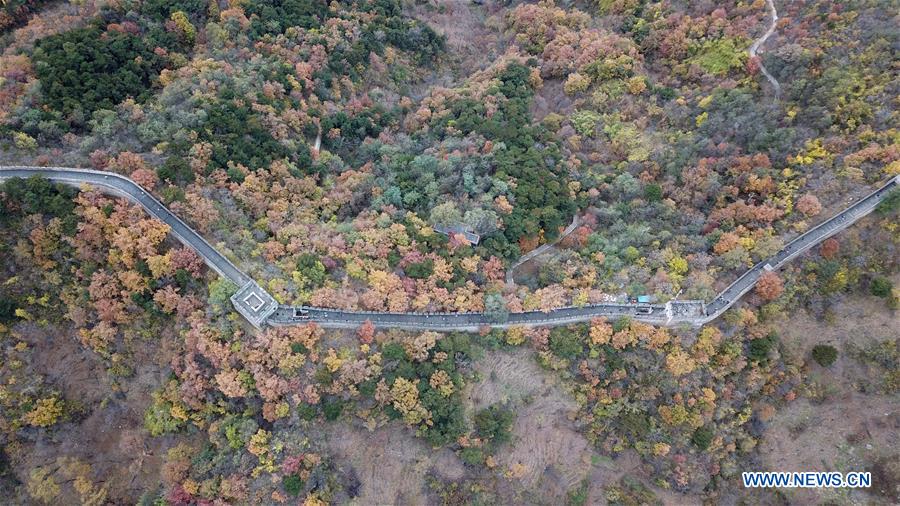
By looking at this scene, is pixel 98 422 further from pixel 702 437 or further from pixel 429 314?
pixel 702 437

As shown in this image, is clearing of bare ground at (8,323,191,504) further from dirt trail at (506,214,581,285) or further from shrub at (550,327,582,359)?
shrub at (550,327,582,359)

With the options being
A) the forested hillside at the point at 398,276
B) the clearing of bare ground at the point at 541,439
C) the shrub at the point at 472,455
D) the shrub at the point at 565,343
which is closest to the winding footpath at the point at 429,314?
the forested hillside at the point at 398,276

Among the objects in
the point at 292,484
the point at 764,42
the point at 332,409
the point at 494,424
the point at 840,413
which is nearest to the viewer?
the point at 292,484

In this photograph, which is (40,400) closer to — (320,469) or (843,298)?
(320,469)

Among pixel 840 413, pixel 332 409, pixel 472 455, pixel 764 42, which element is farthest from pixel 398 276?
pixel 764 42

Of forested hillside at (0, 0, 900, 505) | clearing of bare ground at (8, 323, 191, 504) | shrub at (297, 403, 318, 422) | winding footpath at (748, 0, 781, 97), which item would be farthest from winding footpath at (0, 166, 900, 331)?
winding footpath at (748, 0, 781, 97)

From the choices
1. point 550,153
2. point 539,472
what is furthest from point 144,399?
point 550,153
